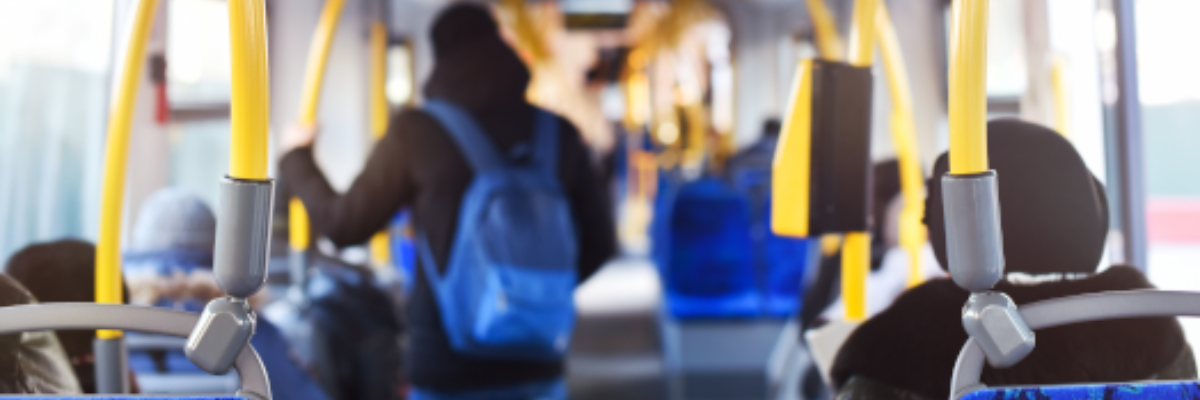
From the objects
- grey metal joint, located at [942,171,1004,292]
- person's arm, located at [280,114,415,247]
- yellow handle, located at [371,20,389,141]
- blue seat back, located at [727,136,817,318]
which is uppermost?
yellow handle, located at [371,20,389,141]

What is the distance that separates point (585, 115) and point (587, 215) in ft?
24.6

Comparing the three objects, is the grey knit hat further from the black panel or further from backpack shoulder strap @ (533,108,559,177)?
the black panel

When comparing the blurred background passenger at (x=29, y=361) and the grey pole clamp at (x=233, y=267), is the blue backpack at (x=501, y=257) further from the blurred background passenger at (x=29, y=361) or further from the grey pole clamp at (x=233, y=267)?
the grey pole clamp at (x=233, y=267)

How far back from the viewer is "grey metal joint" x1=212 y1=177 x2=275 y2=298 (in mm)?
809

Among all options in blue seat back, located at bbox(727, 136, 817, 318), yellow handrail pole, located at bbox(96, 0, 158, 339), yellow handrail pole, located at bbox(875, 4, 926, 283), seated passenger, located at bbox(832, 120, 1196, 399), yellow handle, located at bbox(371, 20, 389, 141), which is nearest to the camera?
seated passenger, located at bbox(832, 120, 1196, 399)

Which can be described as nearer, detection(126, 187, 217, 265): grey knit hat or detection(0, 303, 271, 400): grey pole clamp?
detection(0, 303, 271, 400): grey pole clamp

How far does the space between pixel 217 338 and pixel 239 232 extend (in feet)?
0.36

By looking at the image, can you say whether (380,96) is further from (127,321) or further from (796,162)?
(127,321)

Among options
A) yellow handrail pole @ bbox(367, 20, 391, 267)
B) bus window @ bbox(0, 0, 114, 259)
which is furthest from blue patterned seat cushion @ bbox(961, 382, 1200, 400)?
yellow handrail pole @ bbox(367, 20, 391, 267)

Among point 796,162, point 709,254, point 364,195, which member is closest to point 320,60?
point 364,195

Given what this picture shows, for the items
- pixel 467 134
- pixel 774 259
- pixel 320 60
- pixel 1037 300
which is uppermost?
pixel 320 60

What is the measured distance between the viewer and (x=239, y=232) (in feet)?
2.66

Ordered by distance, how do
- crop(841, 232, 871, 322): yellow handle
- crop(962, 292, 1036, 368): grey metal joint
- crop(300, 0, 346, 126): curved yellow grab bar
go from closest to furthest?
crop(962, 292, 1036, 368): grey metal joint, crop(841, 232, 871, 322): yellow handle, crop(300, 0, 346, 126): curved yellow grab bar

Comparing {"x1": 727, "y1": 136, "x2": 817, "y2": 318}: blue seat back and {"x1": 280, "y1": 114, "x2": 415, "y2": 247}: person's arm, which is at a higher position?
{"x1": 280, "y1": 114, "x2": 415, "y2": 247}: person's arm
